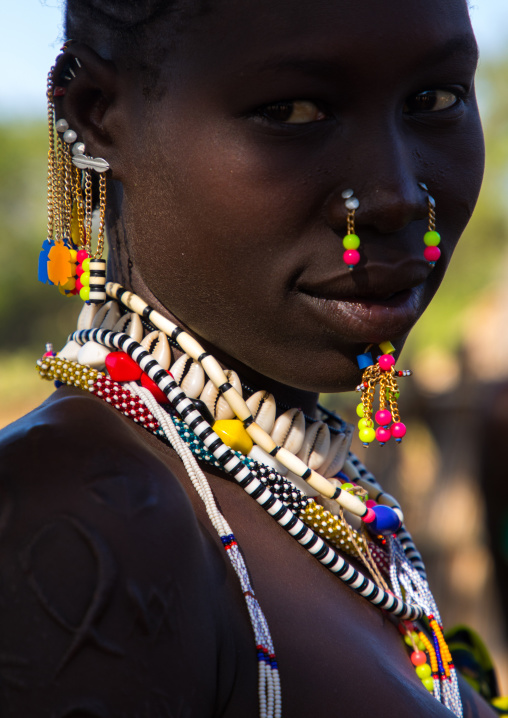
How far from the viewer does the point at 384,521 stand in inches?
72.6

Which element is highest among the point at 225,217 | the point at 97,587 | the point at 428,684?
the point at 225,217

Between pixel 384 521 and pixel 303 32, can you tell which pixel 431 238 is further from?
pixel 384 521

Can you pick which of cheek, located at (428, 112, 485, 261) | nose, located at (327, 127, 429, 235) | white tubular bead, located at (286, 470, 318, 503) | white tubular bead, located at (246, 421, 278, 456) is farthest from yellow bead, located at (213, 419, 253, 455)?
cheek, located at (428, 112, 485, 261)

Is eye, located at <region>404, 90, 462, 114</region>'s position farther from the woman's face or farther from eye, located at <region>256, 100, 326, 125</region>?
eye, located at <region>256, 100, 326, 125</region>

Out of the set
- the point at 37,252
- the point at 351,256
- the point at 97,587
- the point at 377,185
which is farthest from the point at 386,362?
the point at 37,252

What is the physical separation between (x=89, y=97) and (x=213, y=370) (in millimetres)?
611

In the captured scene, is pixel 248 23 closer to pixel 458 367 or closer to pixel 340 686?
pixel 340 686

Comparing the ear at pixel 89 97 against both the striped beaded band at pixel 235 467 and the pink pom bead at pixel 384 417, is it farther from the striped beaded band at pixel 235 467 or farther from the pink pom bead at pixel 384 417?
the pink pom bead at pixel 384 417

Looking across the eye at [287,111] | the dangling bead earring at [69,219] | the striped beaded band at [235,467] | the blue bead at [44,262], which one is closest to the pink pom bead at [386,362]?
the striped beaded band at [235,467]

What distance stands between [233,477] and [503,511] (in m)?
4.94

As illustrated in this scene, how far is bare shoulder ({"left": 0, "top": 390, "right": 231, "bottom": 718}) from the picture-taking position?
1.13 m

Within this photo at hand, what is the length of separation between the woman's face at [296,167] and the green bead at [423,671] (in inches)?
25.0

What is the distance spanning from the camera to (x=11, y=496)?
1.20 m

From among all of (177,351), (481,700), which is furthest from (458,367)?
(177,351)
